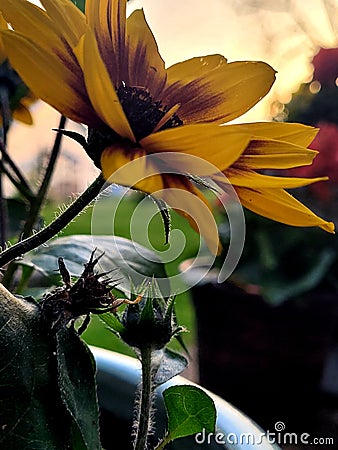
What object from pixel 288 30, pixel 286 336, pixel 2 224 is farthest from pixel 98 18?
pixel 288 30

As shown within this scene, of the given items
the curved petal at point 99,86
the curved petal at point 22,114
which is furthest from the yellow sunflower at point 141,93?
the curved petal at point 22,114

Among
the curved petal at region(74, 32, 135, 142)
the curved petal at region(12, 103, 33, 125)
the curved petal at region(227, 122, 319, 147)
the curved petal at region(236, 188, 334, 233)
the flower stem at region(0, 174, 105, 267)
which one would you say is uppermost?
the curved petal at region(12, 103, 33, 125)

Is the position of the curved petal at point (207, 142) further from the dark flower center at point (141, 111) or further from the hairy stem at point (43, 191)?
the hairy stem at point (43, 191)

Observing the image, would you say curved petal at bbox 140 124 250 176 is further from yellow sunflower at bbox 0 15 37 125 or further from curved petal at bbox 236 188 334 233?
yellow sunflower at bbox 0 15 37 125

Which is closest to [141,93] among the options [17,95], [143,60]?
[143,60]

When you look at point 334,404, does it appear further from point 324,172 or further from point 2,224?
point 2,224

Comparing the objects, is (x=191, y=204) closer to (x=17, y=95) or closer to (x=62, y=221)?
(x=62, y=221)

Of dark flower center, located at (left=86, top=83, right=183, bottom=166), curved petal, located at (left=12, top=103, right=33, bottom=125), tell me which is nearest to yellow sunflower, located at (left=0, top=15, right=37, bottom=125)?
curved petal, located at (left=12, top=103, right=33, bottom=125)
